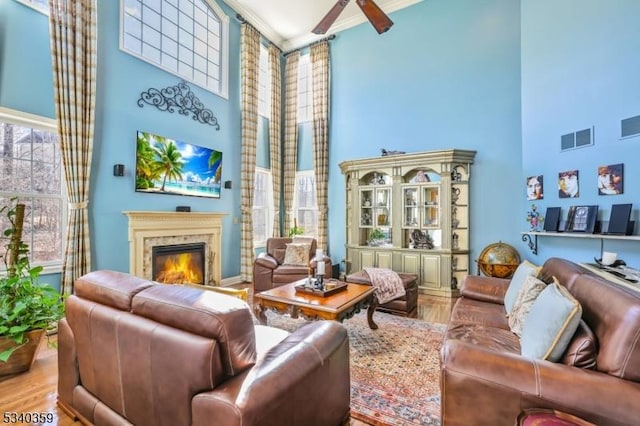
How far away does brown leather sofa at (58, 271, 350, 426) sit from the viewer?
1103 millimetres

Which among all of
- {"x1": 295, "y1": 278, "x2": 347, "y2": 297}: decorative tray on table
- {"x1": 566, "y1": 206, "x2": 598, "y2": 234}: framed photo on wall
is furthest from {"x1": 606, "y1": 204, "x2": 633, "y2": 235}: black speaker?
{"x1": 295, "y1": 278, "x2": 347, "y2": 297}: decorative tray on table

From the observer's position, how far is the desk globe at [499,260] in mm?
4336

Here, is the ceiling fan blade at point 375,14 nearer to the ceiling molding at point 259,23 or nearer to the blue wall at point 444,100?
the blue wall at point 444,100

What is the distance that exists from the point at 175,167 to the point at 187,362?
4.09 metres

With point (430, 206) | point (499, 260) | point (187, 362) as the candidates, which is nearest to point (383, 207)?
point (430, 206)

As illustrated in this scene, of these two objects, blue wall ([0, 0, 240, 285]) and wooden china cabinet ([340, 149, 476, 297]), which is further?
wooden china cabinet ([340, 149, 476, 297])

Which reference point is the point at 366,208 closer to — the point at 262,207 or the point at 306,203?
the point at 306,203

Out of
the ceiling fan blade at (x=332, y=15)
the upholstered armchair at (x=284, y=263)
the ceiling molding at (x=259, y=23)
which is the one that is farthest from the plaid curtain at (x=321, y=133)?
the ceiling fan blade at (x=332, y=15)

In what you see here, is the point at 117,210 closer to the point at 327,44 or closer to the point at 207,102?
the point at 207,102

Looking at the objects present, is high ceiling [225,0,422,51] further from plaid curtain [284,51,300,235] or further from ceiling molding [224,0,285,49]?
plaid curtain [284,51,300,235]

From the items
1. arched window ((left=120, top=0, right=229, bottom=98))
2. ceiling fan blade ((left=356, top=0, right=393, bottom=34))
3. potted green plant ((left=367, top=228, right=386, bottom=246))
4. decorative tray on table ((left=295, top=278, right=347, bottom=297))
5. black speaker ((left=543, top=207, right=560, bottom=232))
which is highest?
arched window ((left=120, top=0, right=229, bottom=98))

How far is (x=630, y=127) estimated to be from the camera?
2857mm

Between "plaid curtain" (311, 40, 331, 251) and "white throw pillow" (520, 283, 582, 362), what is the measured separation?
15.7 ft

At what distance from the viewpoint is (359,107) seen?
240 inches
